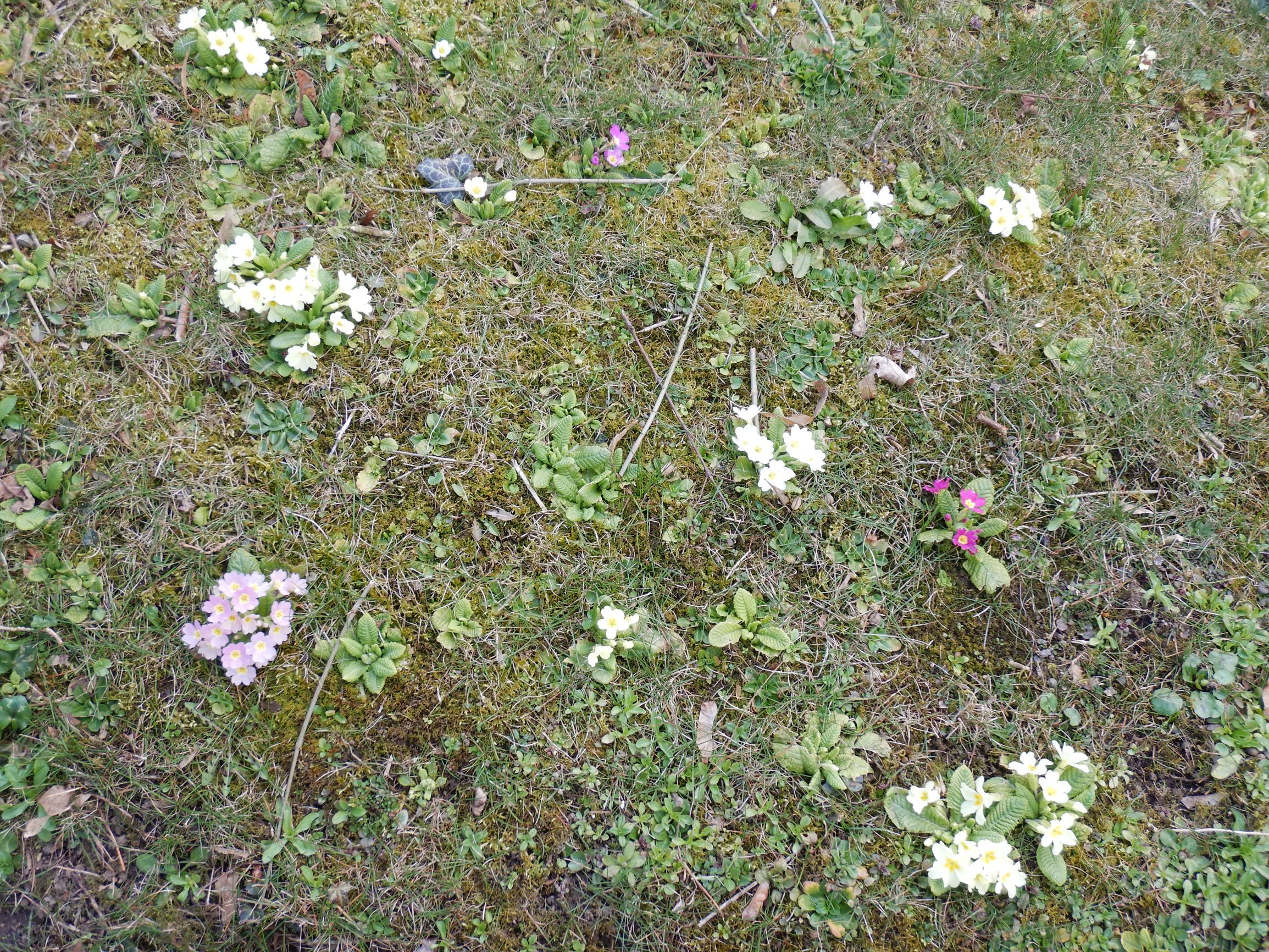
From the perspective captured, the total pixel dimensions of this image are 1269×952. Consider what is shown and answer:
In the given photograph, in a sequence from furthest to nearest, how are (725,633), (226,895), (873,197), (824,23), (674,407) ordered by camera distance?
(824,23) < (873,197) < (674,407) < (725,633) < (226,895)

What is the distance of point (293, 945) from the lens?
7.48 feet

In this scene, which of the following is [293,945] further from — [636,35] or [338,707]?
[636,35]

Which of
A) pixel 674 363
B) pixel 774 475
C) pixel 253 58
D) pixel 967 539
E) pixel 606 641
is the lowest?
pixel 606 641

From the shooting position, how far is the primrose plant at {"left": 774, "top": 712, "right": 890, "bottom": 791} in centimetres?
250

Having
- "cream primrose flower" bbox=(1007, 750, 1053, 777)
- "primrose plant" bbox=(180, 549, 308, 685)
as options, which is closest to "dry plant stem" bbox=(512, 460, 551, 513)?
"primrose plant" bbox=(180, 549, 308, 685)

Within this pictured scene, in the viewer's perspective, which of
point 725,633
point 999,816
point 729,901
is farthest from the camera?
point 725,633

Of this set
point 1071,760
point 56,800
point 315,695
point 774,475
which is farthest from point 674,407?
point 56,800

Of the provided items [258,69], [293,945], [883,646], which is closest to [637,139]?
[258,69]

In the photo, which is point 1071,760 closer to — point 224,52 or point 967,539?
point 967,539

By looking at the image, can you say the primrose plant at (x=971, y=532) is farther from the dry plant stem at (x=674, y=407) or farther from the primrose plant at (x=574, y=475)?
the primrose plant at (x=574, y=475)

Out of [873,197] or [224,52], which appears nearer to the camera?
[224,52]

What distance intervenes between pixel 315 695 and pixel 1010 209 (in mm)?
3178

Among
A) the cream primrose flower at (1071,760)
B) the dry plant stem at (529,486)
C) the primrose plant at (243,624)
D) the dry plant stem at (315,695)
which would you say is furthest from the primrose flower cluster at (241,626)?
the cream primrose flower at (1071,760)

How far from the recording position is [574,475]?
2.72 meters
